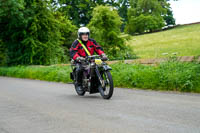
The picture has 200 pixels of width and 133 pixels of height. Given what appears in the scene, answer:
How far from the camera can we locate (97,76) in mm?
7844

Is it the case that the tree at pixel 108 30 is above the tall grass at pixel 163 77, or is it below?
above

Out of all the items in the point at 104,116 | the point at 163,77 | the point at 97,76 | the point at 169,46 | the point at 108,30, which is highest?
the point at 108,30

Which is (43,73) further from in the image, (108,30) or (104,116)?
(104,116)

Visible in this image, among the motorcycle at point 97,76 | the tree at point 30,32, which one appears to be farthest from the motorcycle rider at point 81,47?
the tree at point 30,32

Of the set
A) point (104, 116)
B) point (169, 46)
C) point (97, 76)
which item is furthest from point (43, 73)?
point (169, 46)

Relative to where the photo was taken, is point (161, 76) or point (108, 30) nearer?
point (161, 76)

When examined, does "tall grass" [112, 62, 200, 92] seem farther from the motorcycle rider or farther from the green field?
the green field

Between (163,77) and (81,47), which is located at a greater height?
(81,47)

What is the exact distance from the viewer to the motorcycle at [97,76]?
7481 mm

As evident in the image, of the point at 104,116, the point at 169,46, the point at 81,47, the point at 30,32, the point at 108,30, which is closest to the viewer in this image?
the point at 104,116

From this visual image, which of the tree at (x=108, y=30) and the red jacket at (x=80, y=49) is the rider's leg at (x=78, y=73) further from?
the tree at (x=108, y=30)

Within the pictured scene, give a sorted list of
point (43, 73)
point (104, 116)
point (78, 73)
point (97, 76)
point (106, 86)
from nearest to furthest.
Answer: point (104, 116), point (106, 86), point (97, 76), point (78, 73), point (43, 73)

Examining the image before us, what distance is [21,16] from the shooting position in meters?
19.6

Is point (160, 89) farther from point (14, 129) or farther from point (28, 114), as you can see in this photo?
point (14, 129)
